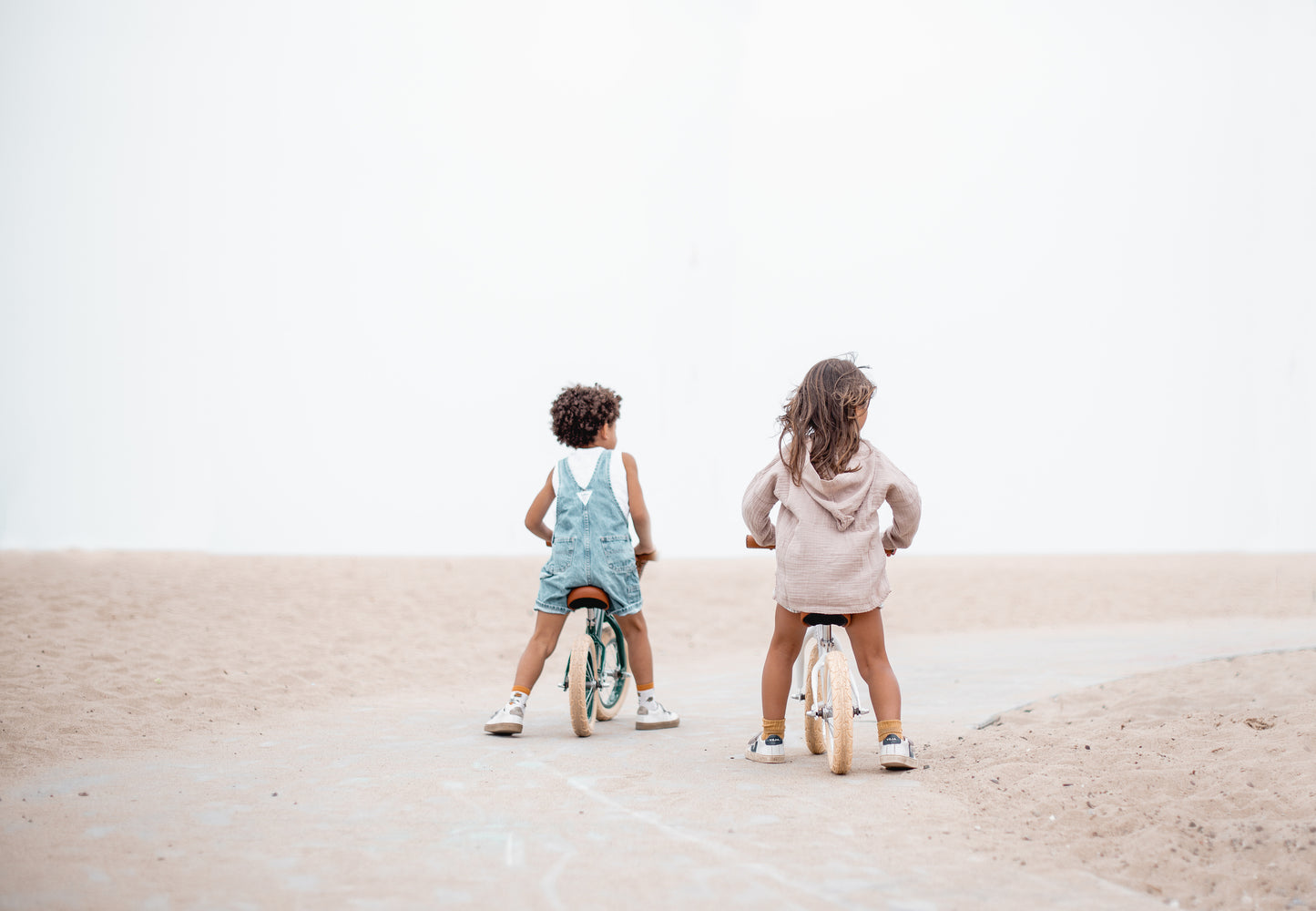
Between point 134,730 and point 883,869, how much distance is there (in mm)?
4640

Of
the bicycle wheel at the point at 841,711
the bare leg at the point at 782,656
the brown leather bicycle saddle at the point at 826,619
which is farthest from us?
the bare leg at the point at 782,656

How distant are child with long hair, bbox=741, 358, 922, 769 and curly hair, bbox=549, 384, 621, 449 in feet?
4.68

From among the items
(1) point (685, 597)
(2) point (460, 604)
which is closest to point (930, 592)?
(1) point (685, 597)

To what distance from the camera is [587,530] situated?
226 inches

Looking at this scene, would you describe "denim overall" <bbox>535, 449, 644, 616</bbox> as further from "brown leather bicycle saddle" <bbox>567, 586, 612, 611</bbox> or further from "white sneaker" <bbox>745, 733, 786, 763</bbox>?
"white sneaker" <bbox>745, 733, 786, 763</bbox>

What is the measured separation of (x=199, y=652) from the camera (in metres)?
9.29

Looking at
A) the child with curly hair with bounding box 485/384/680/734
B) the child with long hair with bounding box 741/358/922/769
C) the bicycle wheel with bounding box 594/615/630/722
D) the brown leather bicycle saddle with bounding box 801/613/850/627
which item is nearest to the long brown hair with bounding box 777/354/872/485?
the child with long hair with bounding box 741/358/922/769

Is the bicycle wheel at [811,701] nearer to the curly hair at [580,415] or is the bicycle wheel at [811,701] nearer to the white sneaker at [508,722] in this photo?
the white sneaker at [508,722]

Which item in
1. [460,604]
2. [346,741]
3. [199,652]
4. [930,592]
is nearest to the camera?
[346,741]

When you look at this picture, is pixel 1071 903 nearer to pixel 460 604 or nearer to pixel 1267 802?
pixel 1267 802

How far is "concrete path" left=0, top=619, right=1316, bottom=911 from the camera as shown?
121 inches

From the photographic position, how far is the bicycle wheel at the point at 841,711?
453 centimetres

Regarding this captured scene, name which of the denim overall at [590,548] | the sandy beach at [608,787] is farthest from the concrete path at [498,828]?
the denim overall at [590,548]

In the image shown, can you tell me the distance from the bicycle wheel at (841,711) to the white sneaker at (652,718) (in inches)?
68.6
